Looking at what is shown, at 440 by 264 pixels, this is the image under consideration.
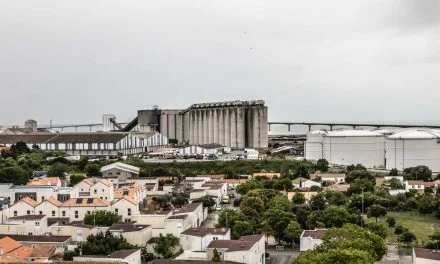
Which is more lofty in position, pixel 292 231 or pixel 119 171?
pixel 119 171

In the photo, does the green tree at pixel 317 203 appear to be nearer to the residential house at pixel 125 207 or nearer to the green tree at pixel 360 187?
the green tree at pixel 360 187

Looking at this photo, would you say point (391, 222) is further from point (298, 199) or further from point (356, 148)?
point (356, 148)

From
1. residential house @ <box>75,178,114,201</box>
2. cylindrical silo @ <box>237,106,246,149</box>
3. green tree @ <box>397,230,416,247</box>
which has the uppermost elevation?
cylindrical silo @ <box>237,106,246,149</box>

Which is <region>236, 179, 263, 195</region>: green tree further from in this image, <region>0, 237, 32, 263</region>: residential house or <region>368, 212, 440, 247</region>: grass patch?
<region>0, 237, 32, 263</region>: residential house

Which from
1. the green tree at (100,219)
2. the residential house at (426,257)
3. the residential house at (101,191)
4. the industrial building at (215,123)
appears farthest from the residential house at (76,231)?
the industrial building at (215,123)

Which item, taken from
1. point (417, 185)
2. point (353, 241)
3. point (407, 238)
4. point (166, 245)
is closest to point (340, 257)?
point (353, 241)

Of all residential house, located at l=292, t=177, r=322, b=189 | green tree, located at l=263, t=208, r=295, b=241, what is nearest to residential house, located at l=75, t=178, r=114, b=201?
green tree, located at l=263, t=208, r=295, b=241

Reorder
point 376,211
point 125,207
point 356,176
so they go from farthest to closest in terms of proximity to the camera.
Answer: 1. point 356,176
2. point 376,211
3. point 125,207
